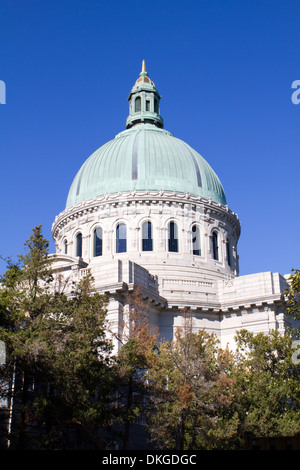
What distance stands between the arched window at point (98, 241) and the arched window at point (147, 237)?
12.6 feet

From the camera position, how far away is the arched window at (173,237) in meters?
54.6

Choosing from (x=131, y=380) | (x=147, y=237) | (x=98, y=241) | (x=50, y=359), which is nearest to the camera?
(x=50, y=359)

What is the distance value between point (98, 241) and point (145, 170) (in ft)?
24.9

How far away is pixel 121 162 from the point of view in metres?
58.4

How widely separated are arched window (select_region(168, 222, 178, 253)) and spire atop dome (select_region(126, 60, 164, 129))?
47.4ft

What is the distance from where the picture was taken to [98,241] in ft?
183

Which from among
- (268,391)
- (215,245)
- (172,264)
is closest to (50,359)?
(268,391)

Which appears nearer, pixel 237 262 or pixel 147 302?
pixel 147 302

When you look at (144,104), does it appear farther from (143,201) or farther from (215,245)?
(215,245)

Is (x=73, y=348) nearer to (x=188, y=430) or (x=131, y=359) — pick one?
(x=131, y=359)

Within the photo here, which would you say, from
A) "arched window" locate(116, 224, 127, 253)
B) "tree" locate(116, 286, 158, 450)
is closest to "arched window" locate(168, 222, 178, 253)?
"arched window" locate(116, 224, 127, 253)

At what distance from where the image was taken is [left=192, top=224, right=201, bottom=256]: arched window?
182 ft
